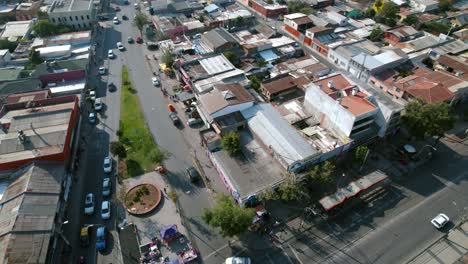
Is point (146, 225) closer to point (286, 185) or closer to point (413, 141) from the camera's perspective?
point (286, 185)

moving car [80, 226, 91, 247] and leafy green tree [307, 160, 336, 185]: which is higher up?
leafy green tree [307, 160, 336, 185]

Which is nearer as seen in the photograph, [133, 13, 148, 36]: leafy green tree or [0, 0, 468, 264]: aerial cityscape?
[0, 0, 468, 264]: aerial cityscape

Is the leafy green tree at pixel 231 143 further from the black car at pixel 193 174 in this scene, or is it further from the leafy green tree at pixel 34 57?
the leafy green tree at pixel 34 57

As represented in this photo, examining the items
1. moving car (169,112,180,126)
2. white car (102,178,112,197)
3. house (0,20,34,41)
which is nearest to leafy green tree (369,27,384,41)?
moving car (169,112,180,126)

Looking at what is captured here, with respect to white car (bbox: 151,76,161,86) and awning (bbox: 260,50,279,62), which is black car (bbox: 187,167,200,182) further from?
awning (bbox: 260,50,279,62)

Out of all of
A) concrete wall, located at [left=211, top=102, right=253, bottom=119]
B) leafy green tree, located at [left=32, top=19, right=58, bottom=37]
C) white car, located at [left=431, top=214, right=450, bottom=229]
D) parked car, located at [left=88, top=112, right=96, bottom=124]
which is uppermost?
leafy green tree, located at [left=32, top=19, right=58, bottom=37]

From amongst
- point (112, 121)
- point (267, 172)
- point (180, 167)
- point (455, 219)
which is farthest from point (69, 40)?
point (455, 219)

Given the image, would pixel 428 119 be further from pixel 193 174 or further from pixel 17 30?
pixel 17 30
